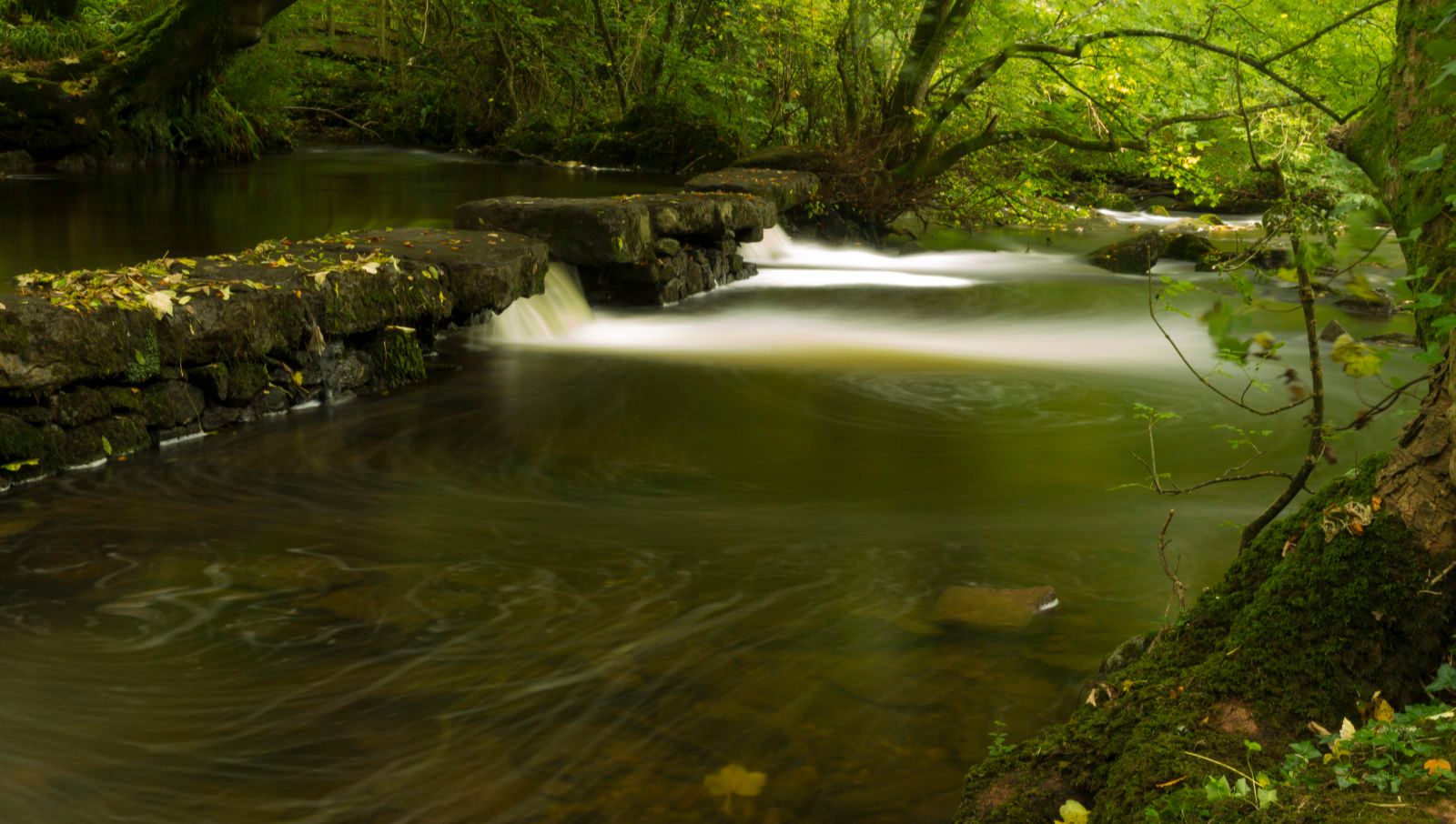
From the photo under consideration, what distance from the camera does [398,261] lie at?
7598 millimetres

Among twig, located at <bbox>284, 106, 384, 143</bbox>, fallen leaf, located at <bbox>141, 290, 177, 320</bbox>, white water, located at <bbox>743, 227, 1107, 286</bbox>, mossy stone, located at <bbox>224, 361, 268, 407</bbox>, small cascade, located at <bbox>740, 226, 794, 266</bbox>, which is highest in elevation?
twig, located at <bbox>284, 106, 384, 143</bbox>

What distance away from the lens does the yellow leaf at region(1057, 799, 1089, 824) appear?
237cm

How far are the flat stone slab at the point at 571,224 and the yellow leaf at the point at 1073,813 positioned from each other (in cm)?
824

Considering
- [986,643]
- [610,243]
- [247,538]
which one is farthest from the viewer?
[610,243]

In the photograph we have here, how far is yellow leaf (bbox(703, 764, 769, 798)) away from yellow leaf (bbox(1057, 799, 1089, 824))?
0.94 m

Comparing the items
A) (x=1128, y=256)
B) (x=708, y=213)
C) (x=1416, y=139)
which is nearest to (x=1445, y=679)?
(x=1416, y=139)

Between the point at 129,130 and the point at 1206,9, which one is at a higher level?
the point at 1206,9

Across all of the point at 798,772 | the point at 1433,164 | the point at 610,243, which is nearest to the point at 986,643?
the point at 798,772

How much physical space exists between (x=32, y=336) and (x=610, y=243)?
18.3 feet

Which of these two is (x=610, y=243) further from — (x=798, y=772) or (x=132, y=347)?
(x=798, y=772)

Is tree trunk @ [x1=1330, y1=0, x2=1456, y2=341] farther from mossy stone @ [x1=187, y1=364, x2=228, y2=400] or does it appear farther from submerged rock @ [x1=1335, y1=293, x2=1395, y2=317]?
submerged rock @ [x1=1335, y1=293, x2=1395, y2=317]

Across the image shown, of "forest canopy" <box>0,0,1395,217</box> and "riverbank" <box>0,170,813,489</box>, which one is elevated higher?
"forest canopy" <box>0,0,1395,217</box>

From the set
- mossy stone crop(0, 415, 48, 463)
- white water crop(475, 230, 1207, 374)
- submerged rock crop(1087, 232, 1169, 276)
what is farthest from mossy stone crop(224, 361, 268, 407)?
submerged rock crop(1087, 232, 1169, 276)

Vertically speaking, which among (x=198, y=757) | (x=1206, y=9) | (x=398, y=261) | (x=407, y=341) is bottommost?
(x=198, y=757)
